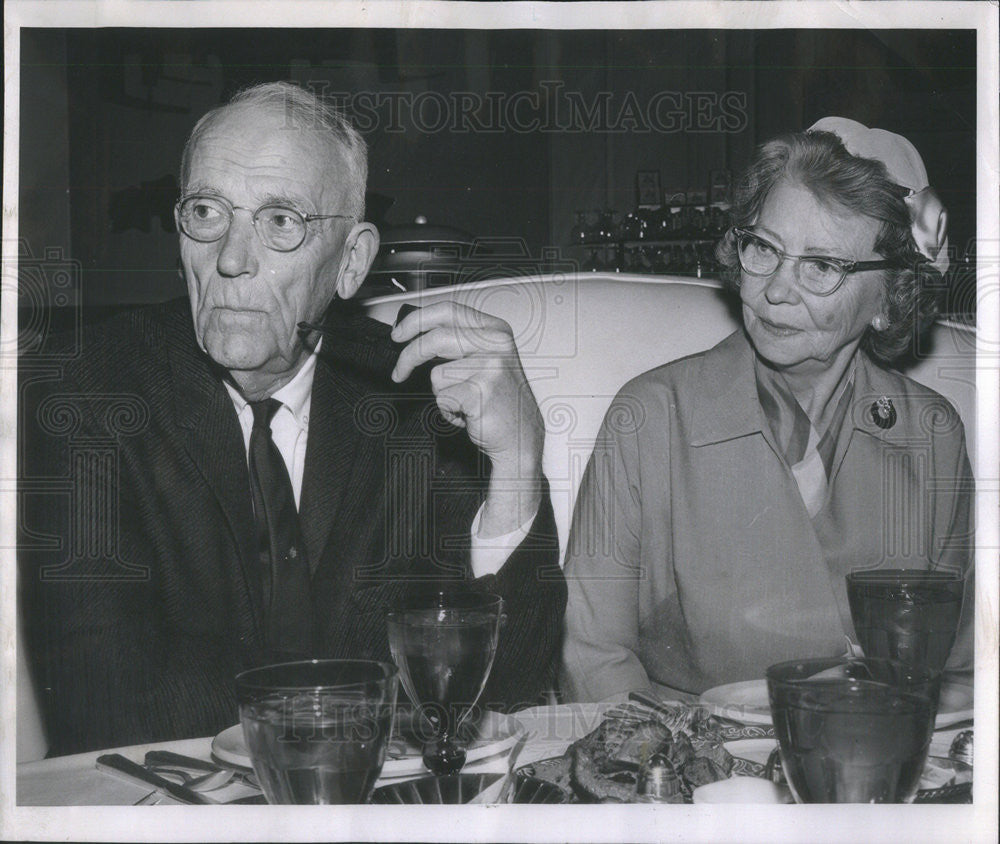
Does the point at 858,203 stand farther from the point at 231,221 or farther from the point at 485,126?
the point at 231,221

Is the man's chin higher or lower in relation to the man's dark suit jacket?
higher

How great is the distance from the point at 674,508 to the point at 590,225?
224 mm

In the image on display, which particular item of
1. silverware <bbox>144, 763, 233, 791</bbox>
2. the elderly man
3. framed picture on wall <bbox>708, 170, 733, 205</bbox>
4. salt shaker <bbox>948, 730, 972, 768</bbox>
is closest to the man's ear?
the elderly man

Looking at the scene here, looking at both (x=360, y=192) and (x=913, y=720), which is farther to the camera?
(x=360, y=192)

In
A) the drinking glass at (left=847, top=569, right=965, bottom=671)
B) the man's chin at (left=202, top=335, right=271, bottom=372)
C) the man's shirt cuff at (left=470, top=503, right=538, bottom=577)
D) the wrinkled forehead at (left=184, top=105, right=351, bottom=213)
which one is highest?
the wrinkled forehead at (left=184, top=105, right=351, bottom=213)

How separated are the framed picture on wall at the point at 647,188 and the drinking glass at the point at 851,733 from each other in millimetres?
347

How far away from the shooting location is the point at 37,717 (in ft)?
2.42

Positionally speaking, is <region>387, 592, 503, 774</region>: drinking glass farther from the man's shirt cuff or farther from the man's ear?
the man's ear

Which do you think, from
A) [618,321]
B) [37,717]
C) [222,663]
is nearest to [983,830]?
[618,321]

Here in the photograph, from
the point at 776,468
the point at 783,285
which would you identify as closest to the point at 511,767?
the point at 776,468

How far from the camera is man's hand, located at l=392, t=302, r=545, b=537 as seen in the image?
732mm

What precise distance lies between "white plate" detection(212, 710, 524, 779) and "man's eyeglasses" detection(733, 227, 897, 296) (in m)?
0.38

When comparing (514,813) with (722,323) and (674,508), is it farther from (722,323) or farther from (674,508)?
(722,323)

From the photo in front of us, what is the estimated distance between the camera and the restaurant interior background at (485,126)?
733 mm
